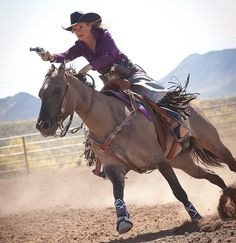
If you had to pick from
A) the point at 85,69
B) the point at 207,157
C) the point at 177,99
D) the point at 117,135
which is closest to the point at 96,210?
the point at 207,157

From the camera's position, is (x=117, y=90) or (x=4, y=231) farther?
(x=4, y=231)

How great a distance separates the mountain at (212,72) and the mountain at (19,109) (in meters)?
26.0

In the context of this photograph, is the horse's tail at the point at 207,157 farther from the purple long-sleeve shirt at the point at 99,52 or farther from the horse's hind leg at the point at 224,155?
the purple long-sleeve shirt at the point at 99,52

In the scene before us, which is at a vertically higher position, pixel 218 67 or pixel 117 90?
pixel 117 90

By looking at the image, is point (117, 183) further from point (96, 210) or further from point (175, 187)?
point (96, 210)

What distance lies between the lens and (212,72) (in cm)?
10206

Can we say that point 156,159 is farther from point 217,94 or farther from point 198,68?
point 198,68

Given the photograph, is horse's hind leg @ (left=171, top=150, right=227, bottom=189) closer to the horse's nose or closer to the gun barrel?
the gun barrel

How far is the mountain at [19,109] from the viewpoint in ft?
239

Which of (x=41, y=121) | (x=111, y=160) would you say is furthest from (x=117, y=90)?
(x=41, y=121)

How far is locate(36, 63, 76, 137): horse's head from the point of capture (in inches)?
199

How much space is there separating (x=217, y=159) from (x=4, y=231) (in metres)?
3.18

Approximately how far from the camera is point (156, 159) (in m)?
5.67

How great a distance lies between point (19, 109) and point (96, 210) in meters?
65.5
